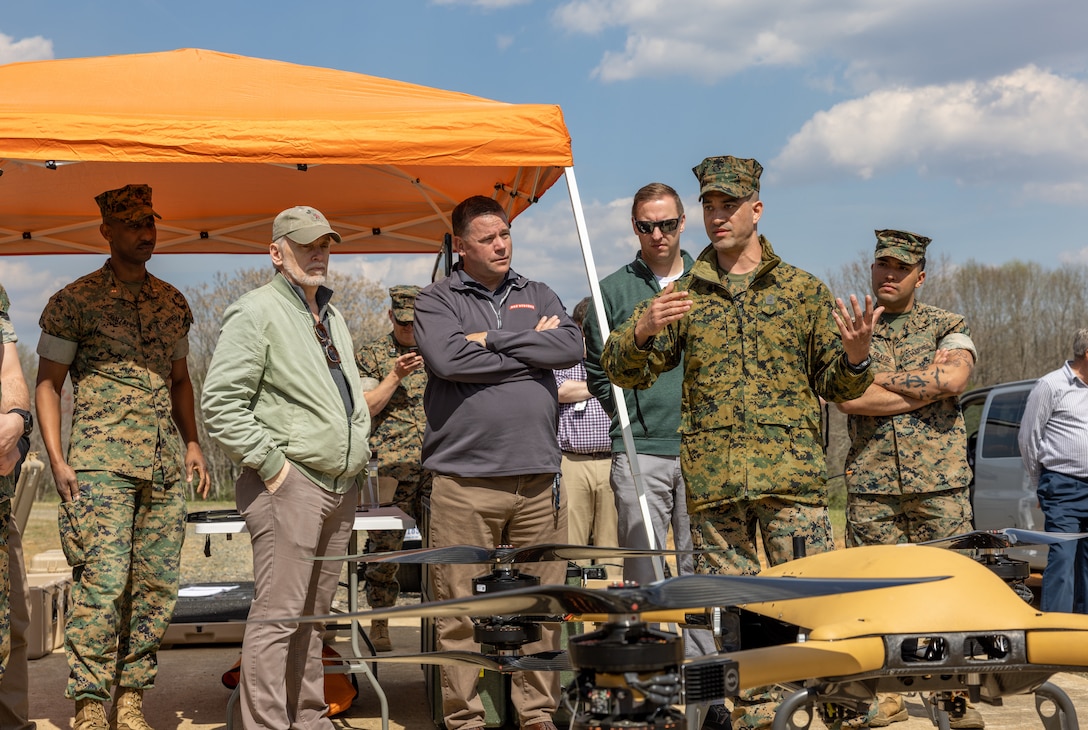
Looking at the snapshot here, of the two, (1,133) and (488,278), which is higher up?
(1,133)

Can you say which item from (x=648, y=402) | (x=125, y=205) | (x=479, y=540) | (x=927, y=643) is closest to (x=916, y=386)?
(x=648, y=402)

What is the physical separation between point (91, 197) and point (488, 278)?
318 centimetres

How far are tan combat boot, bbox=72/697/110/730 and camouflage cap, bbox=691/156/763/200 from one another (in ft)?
11.0

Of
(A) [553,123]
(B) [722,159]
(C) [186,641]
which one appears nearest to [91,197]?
(C) [186,641]

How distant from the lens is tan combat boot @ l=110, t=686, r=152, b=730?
5.05 metres

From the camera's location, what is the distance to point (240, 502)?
4512 millimetres

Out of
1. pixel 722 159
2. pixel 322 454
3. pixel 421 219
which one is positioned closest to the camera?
pixel 722 159

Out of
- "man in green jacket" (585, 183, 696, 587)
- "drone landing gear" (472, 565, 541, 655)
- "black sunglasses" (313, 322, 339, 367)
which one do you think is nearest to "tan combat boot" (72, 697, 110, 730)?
"black sunglasses" (313, 322, 339, 367)

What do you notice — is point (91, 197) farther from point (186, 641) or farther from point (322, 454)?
point (322, 454)

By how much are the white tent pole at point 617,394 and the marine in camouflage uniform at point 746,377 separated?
27.7 inches

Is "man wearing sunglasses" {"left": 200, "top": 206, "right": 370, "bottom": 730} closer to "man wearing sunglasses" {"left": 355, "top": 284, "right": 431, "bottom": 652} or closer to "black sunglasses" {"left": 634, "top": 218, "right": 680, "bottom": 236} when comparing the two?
"black sunglasses" {"left": 634, "top": 218, "right": 680, "bottom": 236}

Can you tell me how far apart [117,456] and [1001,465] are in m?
7.51

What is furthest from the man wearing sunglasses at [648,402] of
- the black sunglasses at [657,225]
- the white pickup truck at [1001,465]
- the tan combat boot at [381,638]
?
the white pickup truck at [1001,465]

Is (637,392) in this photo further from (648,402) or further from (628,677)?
(628,677)
